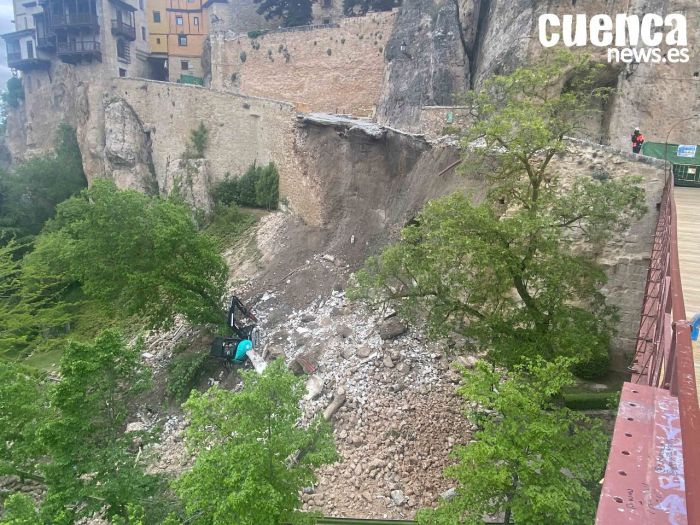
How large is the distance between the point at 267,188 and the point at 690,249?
19855 millimetres

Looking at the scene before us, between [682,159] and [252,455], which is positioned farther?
[682,159]

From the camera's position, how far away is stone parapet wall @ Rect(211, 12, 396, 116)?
100 ft

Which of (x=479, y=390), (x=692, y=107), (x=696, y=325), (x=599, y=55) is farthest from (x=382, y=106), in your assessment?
(x=696, y=325)

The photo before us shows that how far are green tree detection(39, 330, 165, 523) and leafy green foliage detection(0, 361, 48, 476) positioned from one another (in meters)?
0.45

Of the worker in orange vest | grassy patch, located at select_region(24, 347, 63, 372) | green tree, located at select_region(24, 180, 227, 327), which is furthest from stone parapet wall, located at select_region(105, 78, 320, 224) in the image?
the worker in orange vest

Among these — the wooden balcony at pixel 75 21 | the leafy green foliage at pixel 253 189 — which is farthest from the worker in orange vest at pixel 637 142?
the wooden balcony at pixel 75 21

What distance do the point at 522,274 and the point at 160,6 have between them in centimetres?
4188

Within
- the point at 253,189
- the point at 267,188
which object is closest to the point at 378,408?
the point at 267,188

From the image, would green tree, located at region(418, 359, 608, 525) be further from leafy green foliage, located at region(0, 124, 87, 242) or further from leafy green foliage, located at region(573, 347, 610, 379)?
leafy green foliage, located at region(0, 124, 87, 242)

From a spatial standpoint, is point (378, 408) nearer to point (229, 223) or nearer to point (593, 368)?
point (593, 368)

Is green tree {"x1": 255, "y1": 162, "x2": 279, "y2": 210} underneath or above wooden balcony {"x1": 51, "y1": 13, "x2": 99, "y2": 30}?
underneath

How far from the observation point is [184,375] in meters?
16.7

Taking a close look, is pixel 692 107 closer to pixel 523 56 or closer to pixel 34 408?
pixel 523 56

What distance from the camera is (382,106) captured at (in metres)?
27.9
